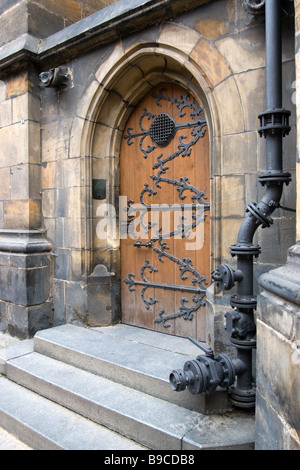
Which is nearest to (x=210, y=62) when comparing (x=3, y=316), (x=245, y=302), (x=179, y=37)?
(x=179, y=37)

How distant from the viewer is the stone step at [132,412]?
2.31 m

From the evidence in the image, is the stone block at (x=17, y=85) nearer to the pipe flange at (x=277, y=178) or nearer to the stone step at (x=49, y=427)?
the pipe flange at (x=277, y=178)

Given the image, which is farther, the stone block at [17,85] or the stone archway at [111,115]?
the stone block at [17,85]

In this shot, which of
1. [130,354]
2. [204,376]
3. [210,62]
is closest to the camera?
[204,376]

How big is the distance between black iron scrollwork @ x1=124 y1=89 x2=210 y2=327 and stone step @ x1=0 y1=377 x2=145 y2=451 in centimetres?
139

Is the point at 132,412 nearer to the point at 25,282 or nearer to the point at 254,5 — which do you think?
the point at 25,282

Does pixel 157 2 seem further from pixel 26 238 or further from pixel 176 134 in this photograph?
pixel 26 238

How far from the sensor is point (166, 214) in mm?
3854

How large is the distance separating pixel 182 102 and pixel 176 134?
0.31 m

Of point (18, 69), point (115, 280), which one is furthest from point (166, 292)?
point (18, 69)

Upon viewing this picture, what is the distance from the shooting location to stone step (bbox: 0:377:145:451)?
8.29 ft

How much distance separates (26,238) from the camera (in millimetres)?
4285

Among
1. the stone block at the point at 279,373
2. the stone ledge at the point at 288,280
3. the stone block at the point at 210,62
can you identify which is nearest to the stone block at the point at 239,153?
the stone block at the point at 210,62

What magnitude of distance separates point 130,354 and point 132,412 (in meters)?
0.69
